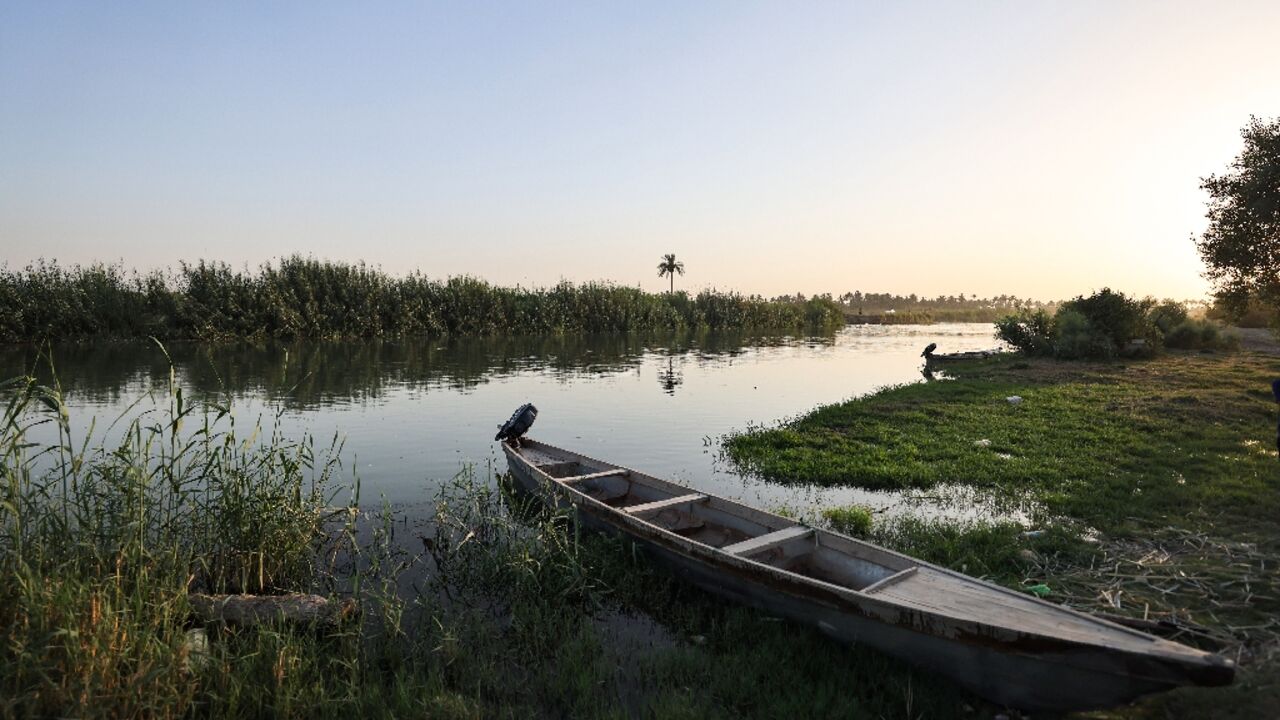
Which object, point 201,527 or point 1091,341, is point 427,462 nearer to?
point 201,527

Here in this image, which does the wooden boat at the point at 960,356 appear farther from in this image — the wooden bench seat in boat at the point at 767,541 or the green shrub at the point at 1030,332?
the wooden bench seat in boat at the point at 767,541

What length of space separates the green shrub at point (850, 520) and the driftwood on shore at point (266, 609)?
662 centimetres

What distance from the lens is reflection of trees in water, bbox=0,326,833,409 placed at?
22281 mm

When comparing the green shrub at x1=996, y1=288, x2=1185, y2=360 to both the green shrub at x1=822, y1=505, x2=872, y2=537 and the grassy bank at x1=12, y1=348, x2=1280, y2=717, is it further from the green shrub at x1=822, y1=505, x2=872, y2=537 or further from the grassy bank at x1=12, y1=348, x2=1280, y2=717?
the green shrub at x1=822, y1=505, x2=872, y2=537

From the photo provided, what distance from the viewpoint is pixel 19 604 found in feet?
15.4

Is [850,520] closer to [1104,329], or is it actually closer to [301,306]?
[1104,329]

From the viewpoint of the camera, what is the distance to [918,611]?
521 centimetres

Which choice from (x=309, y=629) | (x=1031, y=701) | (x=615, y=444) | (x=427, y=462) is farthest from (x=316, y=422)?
(x=1031, y=701)

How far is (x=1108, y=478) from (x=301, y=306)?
4847 centimetres

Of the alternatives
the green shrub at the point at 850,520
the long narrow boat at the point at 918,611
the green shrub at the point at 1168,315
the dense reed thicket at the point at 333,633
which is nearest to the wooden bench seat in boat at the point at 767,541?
the long narrow boat at the point at 918,611

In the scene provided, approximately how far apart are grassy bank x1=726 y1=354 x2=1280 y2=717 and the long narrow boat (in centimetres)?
83

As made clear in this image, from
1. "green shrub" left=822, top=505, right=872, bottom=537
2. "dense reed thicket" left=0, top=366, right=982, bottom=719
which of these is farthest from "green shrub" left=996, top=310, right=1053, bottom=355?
"dense reed thicket" left=0, top=366, right=982, bottom=719

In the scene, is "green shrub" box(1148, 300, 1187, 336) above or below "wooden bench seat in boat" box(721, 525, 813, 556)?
above

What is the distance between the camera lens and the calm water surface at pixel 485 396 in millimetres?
13062
